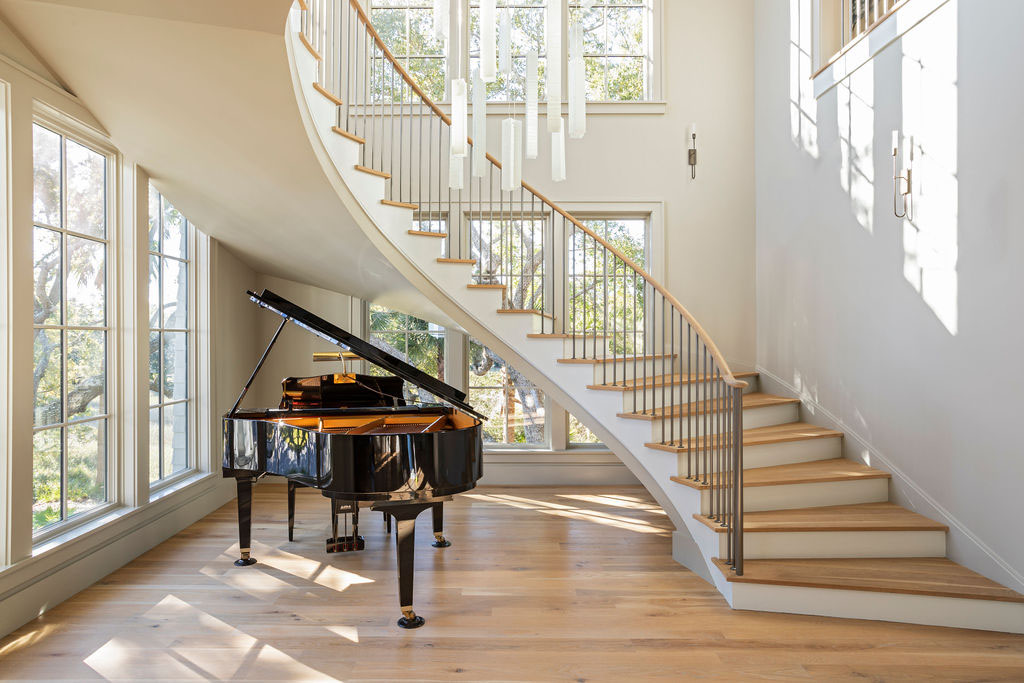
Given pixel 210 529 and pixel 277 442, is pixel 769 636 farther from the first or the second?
pixel 210 529

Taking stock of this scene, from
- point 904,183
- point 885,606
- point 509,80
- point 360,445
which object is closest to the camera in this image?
point 509,80

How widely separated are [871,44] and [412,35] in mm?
3973

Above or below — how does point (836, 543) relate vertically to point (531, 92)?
below

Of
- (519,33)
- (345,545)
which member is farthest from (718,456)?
(519,33)

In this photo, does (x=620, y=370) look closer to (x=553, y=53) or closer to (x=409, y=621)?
(x=409, y=621)

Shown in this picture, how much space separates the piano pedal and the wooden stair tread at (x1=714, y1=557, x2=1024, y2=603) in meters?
2.22

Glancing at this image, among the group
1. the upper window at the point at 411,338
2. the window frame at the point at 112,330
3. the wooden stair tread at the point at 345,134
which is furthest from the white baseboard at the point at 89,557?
the wooden stair tread at the point at 345,134

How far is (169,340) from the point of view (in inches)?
180

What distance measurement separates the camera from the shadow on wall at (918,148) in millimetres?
3363

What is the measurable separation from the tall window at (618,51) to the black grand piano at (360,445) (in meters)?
3.57

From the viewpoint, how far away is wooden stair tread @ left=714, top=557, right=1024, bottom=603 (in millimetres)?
2924

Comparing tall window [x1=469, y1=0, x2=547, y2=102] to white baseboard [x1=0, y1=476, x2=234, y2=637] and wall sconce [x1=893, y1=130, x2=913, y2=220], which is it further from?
white baseboard [x1=0, y1=476, x2=234, y2=637]

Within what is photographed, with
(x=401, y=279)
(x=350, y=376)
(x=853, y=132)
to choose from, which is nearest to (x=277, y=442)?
(x=350, y=376)

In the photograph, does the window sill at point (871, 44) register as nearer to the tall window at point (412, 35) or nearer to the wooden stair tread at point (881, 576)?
the wooden stair tread at point (881, 576)
